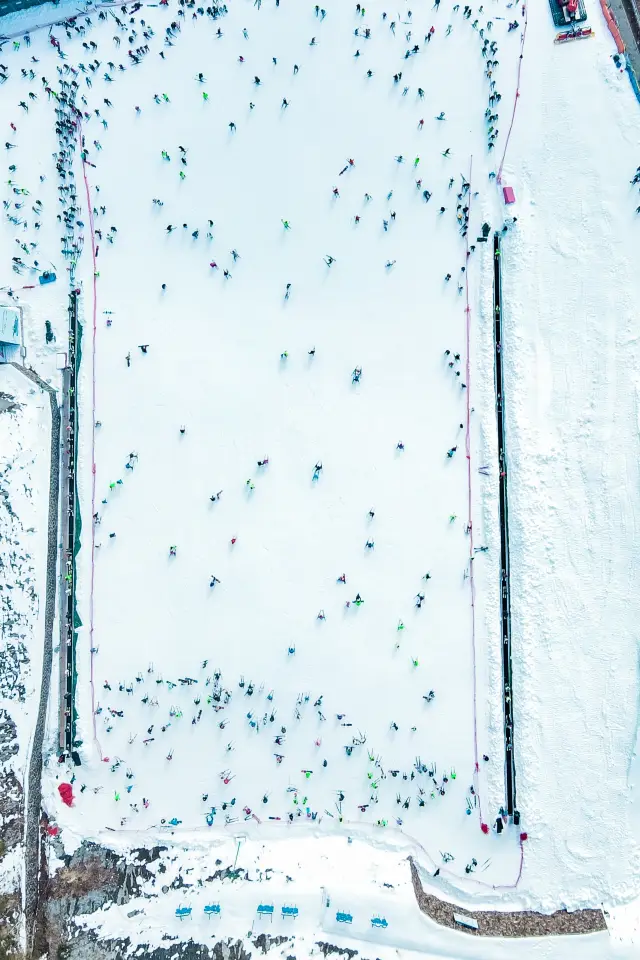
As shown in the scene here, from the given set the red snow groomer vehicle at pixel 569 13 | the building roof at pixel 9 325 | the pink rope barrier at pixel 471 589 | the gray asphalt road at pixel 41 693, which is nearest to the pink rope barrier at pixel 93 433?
the gray asphalt road at pixel 41 693

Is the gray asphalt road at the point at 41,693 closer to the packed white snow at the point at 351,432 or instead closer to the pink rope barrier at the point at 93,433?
the packed white snow at the point at 351,432

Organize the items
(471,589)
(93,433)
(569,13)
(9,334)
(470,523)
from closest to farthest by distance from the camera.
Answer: (471,589) → (470,523) → (569,13) → (9,334) → (93,433)

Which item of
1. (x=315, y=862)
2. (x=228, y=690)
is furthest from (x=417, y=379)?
(x=315, y=862)

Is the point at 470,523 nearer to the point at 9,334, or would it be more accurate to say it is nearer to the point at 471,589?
the point at 471,589

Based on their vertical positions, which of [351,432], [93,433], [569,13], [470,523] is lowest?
[470,523]

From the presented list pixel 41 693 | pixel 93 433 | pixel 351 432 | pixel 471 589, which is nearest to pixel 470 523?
pixel 471 589

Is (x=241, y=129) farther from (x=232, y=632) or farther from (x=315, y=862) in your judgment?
(x=315, y=862)
